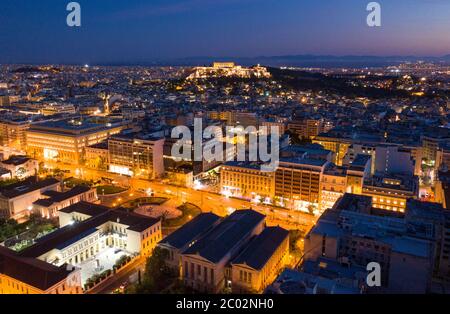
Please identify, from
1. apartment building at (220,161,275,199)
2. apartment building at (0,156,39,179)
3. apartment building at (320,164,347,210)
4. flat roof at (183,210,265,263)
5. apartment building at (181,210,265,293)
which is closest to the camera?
apartment building at (181,210,265,293)

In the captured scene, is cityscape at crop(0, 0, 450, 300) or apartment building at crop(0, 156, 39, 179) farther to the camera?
apartment building at crop(0, 156, 39, 179)

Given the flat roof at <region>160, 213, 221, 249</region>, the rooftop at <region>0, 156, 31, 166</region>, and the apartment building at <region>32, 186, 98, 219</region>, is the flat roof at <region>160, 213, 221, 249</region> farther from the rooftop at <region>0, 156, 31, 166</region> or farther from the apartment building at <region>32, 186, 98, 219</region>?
the rooftop at <region>0, 156, 31, 166</region>

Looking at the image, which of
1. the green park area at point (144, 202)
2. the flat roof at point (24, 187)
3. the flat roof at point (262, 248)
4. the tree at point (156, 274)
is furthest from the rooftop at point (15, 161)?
the flat roof at point (262, 248)

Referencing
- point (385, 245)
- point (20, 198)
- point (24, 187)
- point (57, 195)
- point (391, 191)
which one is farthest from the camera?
point (24, 187)

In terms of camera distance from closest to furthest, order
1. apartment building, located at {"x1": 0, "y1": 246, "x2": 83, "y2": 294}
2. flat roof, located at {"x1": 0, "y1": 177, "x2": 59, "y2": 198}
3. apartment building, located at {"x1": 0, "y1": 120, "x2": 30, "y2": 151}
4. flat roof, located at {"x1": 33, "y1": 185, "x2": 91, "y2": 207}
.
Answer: apartment building, located at {"x1": 0, "y1": 246, "x2": 83, "y2": 294}, flat roof, located at {"x1": 33, "y1": 185, "x2": 91, "y2": 207}, flat roof, located at {"x1": 0, "y1": 177, "x2": 59, "y2": 198}, apartment building, located at {"x1": 0, "y1": 120, "x2": 30, "y2": 151}

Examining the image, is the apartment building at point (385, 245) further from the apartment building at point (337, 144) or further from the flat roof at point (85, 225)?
the apartment building at point (337, 144)

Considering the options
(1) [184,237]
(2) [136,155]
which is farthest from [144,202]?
(1) [184,237]

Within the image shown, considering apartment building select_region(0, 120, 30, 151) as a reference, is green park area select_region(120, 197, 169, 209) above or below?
below

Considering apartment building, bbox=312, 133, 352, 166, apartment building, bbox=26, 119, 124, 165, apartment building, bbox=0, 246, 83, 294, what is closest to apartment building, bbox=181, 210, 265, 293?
apartment building, bbox=0, 246, 83, 294

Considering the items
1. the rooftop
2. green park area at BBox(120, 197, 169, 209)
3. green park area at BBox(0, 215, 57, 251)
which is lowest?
green park area at BBox(120, 197, 169, 209)

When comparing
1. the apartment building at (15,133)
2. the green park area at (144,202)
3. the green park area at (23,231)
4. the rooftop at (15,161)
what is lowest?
the green park area at (144,202)

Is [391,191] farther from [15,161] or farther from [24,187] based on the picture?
[15,161]

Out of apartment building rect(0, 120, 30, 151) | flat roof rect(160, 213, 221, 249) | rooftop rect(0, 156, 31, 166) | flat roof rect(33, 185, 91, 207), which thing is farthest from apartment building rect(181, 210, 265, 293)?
apartment building rect(0, 120, 30, 151)
